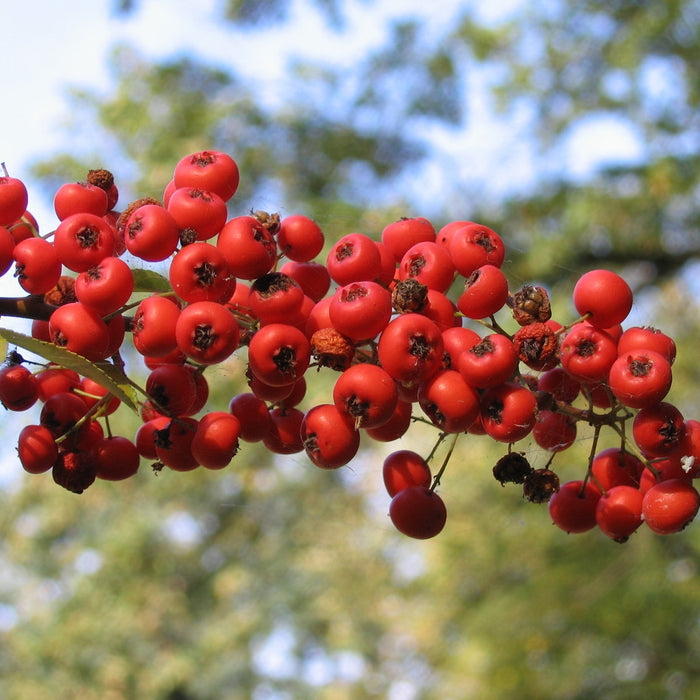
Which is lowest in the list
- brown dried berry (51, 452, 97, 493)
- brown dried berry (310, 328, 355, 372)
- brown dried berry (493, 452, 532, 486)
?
brown dried berry (51, 452, 97, 493)

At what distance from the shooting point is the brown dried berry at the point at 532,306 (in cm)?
153

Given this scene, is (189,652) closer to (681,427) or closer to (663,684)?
(663,684)

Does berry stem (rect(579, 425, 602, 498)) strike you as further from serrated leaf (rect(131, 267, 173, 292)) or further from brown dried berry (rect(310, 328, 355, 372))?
serrated leaf (rect(131, 267, 173, 292))

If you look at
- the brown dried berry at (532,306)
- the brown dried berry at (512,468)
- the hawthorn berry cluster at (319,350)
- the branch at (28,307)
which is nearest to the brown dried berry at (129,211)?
the hawthorn berry cluster at (319,350)

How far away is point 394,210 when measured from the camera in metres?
8.29

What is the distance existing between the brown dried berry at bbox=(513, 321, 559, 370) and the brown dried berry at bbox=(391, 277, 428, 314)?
0.19m

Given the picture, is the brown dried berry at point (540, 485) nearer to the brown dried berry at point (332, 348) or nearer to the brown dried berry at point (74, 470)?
the brown dried berry at point (332, 348)

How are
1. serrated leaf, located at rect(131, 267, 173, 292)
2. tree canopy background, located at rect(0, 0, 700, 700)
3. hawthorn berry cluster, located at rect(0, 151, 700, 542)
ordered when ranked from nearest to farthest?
hawthorn berry cluster, located at rect(0, 151, 700, 542) → serrated leaf, located at rect(131, 267, 173, 292) → tree canopy background, located at rect(0, 0, 700, 700)

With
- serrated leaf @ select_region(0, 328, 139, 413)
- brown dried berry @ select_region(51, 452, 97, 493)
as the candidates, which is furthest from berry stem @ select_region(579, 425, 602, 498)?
brown dried berry @ select_region(51, 452, 97, 493)

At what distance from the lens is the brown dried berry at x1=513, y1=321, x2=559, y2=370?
4.93ft

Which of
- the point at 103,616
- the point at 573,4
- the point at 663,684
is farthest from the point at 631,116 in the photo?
the point at 103,616

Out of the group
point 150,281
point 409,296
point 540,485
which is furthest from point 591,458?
point 150,281

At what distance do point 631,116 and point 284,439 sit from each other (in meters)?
8.94

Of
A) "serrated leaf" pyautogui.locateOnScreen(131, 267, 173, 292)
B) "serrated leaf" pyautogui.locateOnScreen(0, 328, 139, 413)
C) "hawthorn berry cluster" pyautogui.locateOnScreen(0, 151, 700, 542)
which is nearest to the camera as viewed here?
"serrated leaf" pyautogui.locateOnScreen(0, 328, 139, 413)
